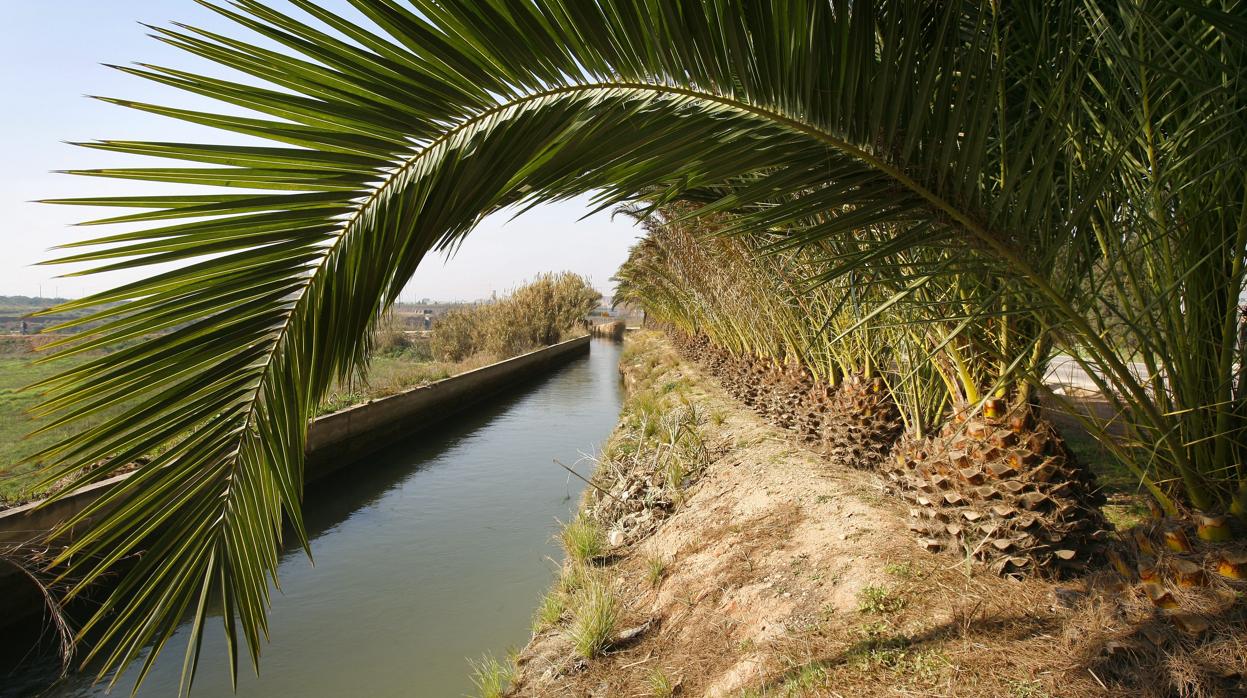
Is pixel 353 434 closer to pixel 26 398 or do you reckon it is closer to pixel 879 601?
pixel 26 398

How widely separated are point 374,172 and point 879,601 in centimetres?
295

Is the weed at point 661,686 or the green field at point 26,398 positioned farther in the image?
the green field at point 26,398

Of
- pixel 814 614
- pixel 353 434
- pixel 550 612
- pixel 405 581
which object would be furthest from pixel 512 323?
pixel 814 614

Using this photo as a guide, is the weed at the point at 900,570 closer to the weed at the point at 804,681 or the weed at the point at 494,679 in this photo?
the weed at the point at 804,681

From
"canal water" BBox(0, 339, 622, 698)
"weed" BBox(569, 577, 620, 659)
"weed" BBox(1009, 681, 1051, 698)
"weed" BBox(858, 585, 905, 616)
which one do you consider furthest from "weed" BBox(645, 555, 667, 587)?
"weed" BBox(1009, 681, 1051, 698)

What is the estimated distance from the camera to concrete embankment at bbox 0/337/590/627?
5199 mm

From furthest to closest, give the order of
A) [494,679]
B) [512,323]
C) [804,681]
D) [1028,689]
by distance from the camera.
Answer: [512,323], [494,679], [804,681], [1028,689]

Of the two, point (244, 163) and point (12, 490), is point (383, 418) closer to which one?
point (12, 490)

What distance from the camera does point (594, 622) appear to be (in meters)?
4.08

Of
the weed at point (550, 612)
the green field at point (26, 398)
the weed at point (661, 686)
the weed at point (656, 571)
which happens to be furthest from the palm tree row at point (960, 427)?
the weed at point (550, 612)

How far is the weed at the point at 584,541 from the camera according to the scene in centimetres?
556

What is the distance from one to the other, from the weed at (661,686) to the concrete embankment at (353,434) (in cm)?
250

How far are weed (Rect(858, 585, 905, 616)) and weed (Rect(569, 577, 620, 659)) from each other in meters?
1.58

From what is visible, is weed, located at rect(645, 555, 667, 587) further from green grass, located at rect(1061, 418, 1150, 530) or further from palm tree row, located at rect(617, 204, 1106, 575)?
green grass, located at rect(1061, 418, 1150, 530)
